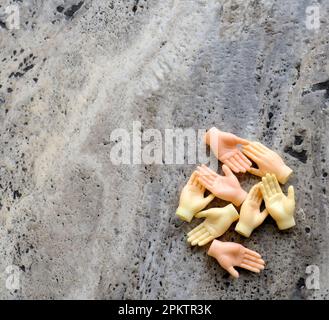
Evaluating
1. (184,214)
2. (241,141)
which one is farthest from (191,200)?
(241,141)

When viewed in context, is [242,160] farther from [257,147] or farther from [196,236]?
[196,236]

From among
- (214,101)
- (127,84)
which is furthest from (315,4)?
(127,84)

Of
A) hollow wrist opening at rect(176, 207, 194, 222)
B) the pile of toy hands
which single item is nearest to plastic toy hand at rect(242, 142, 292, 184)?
the pile of toy hands

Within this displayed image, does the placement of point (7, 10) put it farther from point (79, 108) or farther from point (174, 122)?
point (174, 122)

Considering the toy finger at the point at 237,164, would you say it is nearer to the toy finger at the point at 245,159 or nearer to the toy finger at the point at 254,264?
the toy finger at the point at 245,159

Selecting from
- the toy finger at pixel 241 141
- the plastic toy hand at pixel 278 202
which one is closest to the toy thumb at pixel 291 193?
the plastic toy hand at pixel 278 202

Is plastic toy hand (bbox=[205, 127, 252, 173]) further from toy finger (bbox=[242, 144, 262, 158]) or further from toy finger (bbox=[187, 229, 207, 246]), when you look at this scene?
toy finger (bbox=[187, 229, 207, 246])
